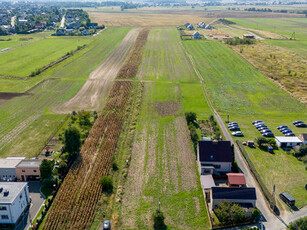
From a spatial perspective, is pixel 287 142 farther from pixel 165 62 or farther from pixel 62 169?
pixel 165 62

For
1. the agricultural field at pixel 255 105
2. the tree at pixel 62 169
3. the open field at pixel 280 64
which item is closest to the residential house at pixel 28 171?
the tree at pixel 62 169

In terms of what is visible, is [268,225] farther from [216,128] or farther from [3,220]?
[3,220]

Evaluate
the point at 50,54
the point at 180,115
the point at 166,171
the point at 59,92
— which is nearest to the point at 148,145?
the point at 166,171

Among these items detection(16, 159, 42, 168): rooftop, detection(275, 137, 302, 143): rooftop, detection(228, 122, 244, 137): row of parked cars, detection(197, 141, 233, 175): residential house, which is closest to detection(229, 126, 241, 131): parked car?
detection(228, 122, 244, 137): row of parked cars

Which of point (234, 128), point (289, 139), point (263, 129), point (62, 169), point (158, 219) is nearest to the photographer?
point (158, 219)

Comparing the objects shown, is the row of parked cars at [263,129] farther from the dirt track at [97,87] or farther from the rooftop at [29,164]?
the rooftop at [29,164]

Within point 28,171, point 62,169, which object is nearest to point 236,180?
point 62,169
